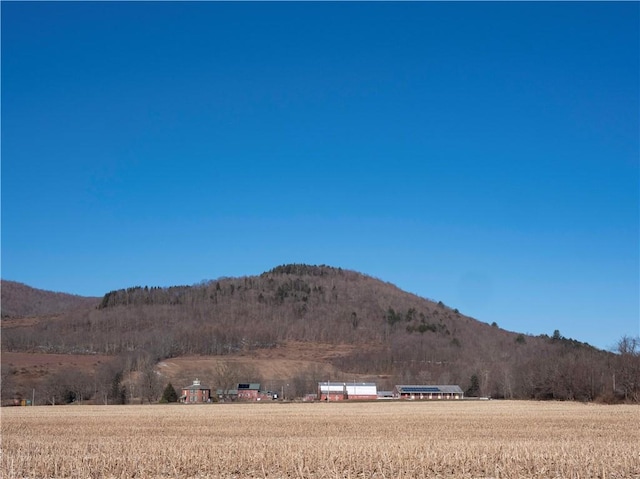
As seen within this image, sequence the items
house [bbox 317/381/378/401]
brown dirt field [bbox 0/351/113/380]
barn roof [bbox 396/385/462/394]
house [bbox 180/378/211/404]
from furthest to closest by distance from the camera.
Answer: barn roof [bbox 396/385/462/394] < house [bbox 317/381/378/401] < brown dirt field [bbox 0/351/113/380] < house [bbox 180/378/211/404]

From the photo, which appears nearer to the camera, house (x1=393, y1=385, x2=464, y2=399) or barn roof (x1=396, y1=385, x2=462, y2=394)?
house (x1=393, y1=385, x2=464, y2=399)

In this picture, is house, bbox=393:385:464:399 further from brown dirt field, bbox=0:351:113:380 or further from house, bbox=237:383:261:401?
brown dirt field, bbox=0:351:113:380

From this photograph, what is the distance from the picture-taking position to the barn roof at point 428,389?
15912cm

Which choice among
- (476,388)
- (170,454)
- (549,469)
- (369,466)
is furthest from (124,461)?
(476,388)

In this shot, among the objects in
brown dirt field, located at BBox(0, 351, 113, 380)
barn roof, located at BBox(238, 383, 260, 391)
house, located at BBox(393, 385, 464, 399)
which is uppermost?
brown dirt field, located at BBox(0, 351, 113, 380)

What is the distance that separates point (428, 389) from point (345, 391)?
21.8 metres

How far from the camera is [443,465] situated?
2541 centimetres

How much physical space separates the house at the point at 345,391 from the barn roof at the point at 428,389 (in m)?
7.02

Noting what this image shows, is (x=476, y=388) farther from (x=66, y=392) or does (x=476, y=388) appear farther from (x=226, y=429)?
(x=226, y=429)

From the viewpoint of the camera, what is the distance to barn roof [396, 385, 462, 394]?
522 ft

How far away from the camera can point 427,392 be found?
15862 centimetres

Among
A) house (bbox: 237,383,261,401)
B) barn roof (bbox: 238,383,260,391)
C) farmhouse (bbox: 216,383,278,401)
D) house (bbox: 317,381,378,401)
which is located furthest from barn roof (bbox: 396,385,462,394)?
house (bbox: 237,383,261,401)

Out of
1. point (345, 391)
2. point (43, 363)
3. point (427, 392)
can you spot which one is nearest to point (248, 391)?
point (345, 391)

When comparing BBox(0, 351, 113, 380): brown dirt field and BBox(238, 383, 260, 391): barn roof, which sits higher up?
BBox(0, 351, 113, 380): brown dirt field
